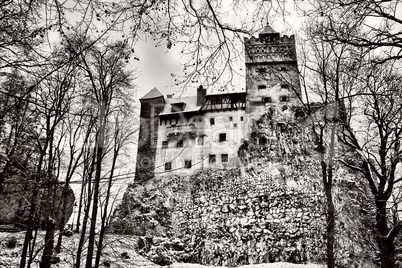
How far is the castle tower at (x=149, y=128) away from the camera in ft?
118

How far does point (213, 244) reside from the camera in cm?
A: 2661

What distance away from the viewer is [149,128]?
38438 millimetres

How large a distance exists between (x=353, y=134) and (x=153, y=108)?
32349 mm

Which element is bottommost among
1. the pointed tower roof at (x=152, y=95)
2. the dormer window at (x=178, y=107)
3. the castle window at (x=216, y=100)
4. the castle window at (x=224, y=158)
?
the castle window at (x=224, y=158)

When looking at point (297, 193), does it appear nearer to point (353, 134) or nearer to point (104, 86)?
point (353, 134)

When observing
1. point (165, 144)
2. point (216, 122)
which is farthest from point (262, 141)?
point (165, 144)

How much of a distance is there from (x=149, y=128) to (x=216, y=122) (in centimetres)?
871

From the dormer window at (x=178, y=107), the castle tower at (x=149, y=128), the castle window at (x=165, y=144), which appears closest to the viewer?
the castle tower at (x=149, y=128)

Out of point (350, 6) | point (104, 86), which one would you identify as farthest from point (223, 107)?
point (350, 6)

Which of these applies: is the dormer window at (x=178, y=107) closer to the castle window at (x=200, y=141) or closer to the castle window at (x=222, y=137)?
the castle window at (x=200, y=141)

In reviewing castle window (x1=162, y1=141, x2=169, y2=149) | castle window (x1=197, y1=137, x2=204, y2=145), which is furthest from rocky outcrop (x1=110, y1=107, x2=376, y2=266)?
castle window (x1=162, y1=141, x2=169, y2=149)

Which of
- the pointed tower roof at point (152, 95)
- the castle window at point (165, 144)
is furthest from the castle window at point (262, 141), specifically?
the pointed tower roof at point (152, 95)

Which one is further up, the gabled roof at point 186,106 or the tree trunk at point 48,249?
the gabled roof at point 186,106

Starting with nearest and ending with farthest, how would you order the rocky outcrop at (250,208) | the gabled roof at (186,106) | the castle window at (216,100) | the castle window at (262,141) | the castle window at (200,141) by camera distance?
the rocky outcrop at (250,208)
the castle window at (262,141)
the castle window at (200,141)
the castle window at (216,100)
the gabled roof at (186,106)
